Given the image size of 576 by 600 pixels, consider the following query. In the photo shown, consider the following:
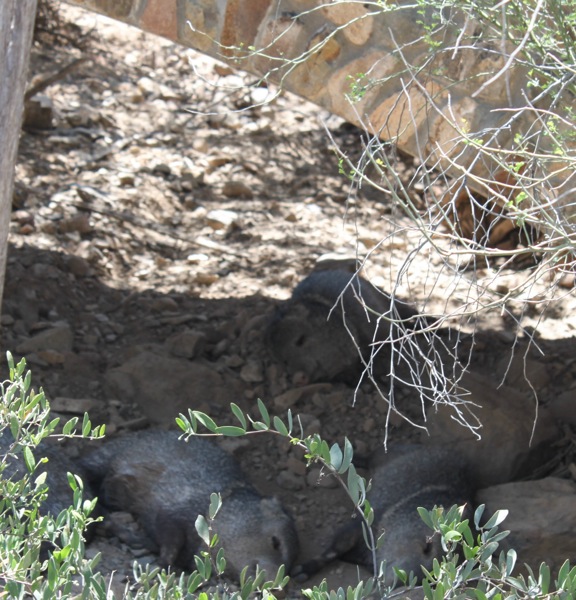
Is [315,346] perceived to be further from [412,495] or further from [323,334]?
[412,495]

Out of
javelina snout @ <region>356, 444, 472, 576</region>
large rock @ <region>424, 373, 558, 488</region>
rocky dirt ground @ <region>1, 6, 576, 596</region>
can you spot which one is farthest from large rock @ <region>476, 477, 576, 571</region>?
rocky dirt ground @ <region>1, 6, 576, 596</region>

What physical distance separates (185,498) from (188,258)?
203 centimetres

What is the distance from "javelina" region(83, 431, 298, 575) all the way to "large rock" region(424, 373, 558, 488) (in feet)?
3.05

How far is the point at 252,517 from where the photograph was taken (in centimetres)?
346

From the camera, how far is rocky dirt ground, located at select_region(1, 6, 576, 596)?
427cm

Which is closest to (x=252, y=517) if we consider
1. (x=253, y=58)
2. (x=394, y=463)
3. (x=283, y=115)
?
(x=394, y=463)

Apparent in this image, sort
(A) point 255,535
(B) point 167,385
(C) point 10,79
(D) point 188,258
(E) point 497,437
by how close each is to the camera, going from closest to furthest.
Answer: (C) point 10,79, (A) point 255,535, (E) point 497,437, (B) point 167,385, (D) point 188,258

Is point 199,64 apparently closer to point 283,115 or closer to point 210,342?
point 283,115

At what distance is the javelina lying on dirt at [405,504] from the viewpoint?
337 cm

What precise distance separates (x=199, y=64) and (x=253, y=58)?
308 centimetres

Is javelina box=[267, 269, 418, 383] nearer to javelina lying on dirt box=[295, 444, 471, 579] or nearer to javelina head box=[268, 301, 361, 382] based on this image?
javelina head box=[268, 301, 361, 382]

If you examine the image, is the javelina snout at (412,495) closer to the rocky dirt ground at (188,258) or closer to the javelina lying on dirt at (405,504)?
the javelina lying on dirt at (405,504)

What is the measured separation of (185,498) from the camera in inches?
140

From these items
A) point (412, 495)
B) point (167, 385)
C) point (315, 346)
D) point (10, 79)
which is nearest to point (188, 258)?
point (315, 346)
